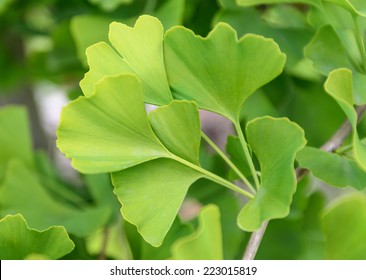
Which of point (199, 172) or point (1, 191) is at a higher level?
point (199, 172)

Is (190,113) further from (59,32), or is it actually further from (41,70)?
(41,70)

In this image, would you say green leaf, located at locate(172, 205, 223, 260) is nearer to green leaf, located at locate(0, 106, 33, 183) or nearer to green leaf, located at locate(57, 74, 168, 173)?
green leaf, located at locate(57, 74, 168, 173)

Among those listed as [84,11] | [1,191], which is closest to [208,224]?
[1,191]

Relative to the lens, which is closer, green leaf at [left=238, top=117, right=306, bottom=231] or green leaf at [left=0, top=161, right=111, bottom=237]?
green leaf at [left=238, top=117, right=306, bottom=231]

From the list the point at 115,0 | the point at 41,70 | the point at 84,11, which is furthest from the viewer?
the point at 41,70

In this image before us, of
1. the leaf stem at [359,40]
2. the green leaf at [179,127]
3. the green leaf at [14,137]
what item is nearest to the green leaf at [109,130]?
the green leaf at [179,127]

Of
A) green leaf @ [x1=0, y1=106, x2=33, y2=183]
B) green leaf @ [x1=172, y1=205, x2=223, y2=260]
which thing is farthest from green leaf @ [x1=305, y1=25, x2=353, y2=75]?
green leaf @ [x1=0, y1=106, x2=33, y2=183]
